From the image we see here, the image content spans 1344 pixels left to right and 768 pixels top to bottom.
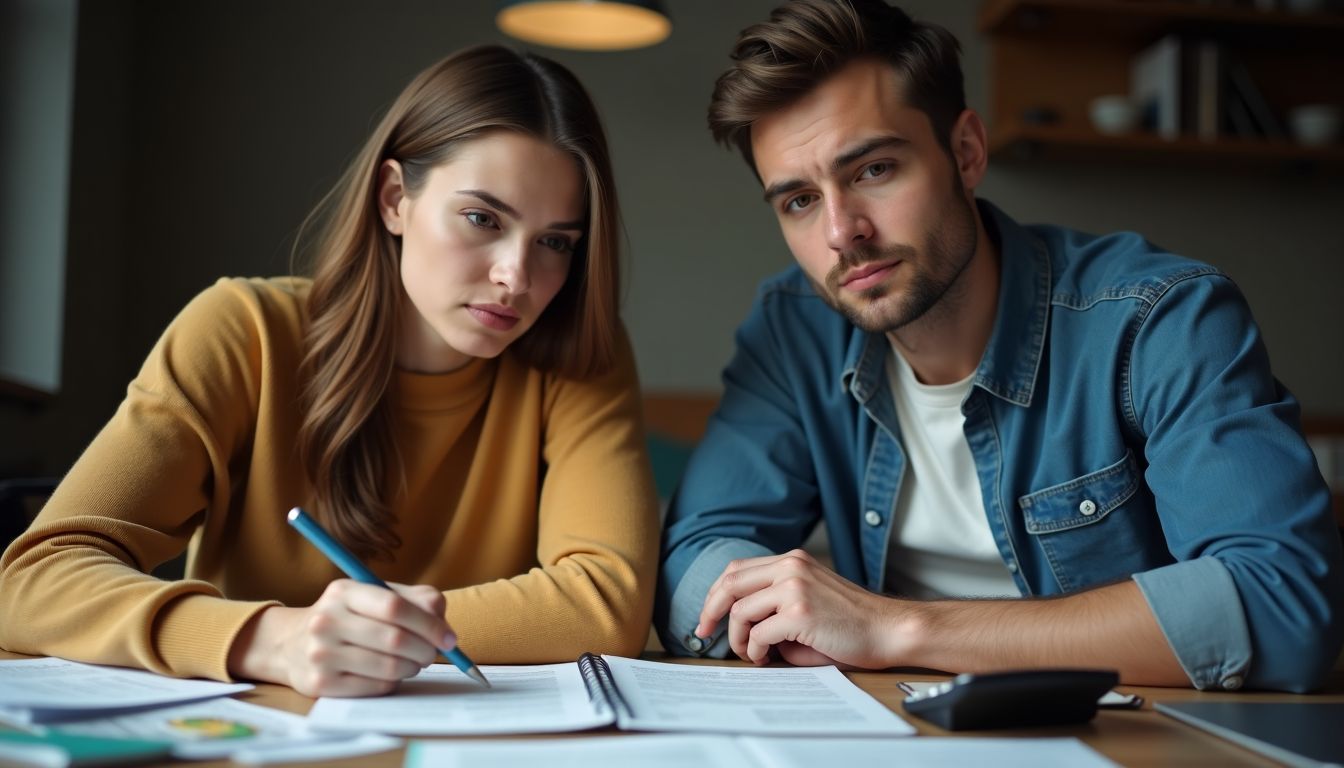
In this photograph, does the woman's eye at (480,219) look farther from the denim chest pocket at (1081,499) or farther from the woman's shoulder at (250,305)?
the denim chest pocket at (1081,499)

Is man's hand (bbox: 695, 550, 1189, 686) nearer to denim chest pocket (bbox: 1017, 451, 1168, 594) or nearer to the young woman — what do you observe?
the young woman

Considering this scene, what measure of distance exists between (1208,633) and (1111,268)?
0.52 metres

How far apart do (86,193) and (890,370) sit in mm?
2106

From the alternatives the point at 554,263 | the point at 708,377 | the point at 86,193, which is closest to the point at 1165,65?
the point at 708,377

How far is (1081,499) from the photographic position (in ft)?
4.48

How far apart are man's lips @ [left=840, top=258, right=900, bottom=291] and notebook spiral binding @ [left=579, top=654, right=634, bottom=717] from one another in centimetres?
60

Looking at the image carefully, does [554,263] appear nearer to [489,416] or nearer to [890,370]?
[489,416]

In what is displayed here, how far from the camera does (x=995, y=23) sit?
3.53m

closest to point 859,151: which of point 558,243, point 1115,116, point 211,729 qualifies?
point 558,243

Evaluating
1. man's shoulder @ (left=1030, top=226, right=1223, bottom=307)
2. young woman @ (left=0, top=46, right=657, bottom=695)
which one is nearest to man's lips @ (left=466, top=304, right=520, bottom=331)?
young woman @ (left=0, top=46, right=657, bottom=695)

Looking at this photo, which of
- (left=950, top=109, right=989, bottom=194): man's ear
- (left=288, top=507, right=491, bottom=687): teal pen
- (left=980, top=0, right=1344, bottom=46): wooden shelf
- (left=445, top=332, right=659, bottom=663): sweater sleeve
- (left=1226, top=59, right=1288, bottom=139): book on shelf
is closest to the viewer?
(left=288, top=507, right=491, bottom=687): teal pen

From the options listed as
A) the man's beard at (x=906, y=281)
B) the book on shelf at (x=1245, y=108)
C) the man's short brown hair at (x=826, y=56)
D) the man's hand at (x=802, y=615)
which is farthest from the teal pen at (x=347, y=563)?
the book on shelf at (x=1245, y=108)

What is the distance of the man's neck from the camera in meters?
1.52

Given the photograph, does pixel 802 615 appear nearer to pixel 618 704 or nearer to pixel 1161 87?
pixel 618 704
